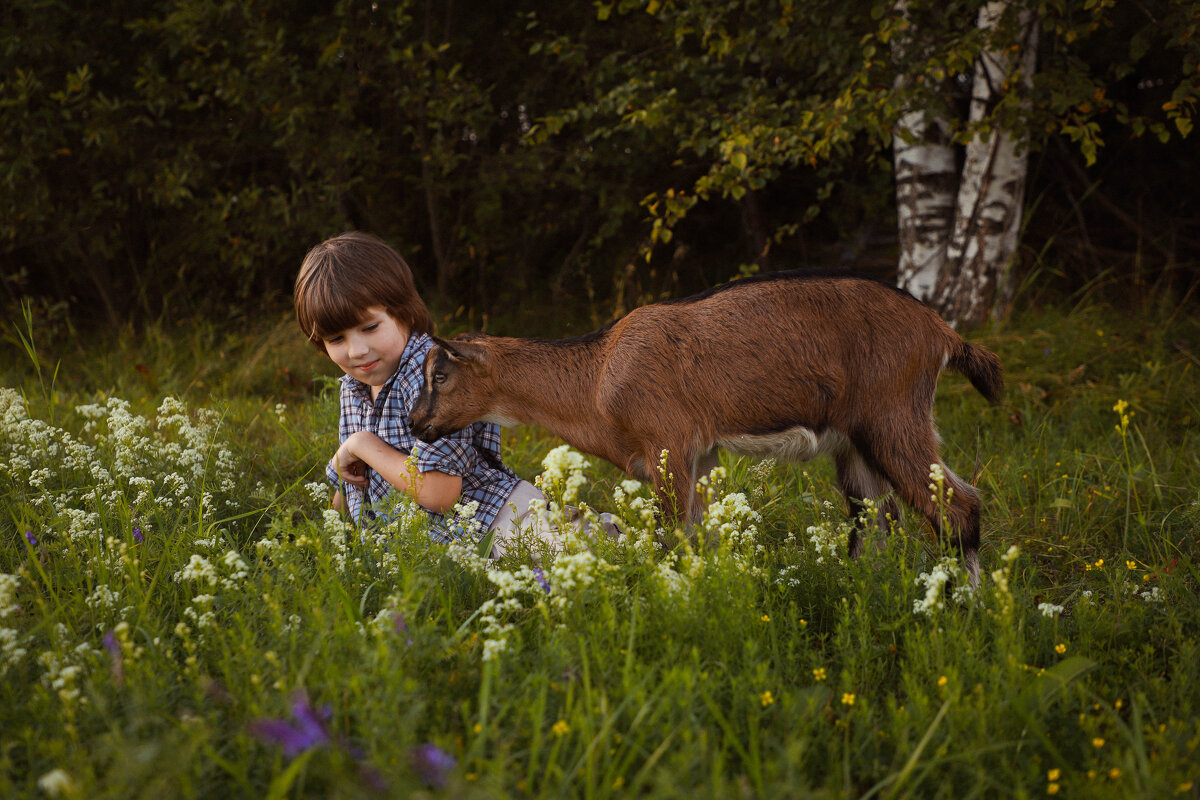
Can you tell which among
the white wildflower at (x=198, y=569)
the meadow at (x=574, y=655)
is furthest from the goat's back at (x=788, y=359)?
the white wildflower at (x=198, y=569)

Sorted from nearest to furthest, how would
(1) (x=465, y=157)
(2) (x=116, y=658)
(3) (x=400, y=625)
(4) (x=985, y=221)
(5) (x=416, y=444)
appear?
(2) (x=116, y=658), (3) (x=400, y=625), (5) (x=416, y=444), (4) (x=985, y=221), (1) (x=465, y=157)

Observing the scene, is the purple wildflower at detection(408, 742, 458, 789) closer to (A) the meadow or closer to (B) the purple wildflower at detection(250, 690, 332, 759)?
(A) the meadow

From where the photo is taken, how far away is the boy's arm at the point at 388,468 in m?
3.24

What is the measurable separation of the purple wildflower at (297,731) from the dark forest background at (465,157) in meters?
4.08

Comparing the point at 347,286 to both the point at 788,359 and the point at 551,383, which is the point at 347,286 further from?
the point at 788,359

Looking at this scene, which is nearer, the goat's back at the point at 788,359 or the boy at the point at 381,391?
the goat's back at the point at 788,359

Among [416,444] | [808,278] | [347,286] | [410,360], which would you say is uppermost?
[347,286]

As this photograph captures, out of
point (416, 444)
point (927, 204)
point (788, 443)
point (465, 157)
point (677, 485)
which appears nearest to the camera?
point (677, 485)

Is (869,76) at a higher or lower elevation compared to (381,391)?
higher

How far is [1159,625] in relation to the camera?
2.56 m

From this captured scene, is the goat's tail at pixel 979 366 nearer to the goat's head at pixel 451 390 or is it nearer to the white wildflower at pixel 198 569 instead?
the goat's head at pixel 451 390

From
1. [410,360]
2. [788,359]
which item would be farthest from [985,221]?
[410,360]

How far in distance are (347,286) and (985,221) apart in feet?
14.2

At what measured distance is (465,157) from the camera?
7781mm
